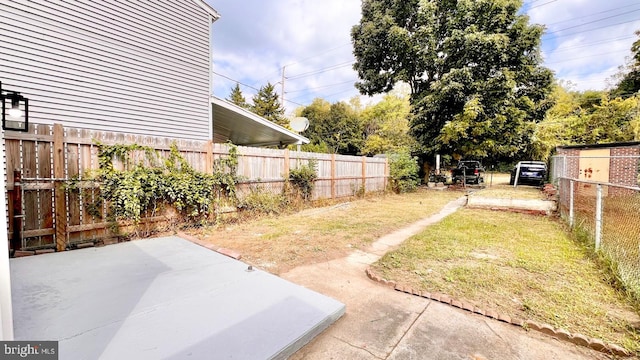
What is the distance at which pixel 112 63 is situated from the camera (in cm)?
625

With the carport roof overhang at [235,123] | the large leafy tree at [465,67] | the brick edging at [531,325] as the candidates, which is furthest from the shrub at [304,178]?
the large leafy tree at [465,67]

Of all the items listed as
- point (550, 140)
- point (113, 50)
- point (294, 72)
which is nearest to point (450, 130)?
point (550, 140)

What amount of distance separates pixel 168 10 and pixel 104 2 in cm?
147

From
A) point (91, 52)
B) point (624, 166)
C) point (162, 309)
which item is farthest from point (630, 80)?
point (91, 52)

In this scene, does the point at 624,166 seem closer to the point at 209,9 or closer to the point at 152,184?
the point at 152,184

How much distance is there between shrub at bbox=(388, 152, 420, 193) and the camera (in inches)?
495

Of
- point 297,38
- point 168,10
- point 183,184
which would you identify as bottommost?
point 183,184

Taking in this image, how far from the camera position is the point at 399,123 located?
25375mm

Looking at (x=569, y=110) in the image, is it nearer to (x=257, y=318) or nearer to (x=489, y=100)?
(x=489, y=100)

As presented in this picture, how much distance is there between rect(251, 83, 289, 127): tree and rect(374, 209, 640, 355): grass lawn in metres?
27.8

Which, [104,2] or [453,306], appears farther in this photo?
[104,2]

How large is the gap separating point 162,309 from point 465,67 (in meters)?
14.9

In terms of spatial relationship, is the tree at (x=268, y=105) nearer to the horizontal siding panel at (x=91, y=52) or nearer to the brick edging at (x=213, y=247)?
the horizontal siding panel at (x=91, y=52)

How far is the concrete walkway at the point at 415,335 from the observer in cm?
194
